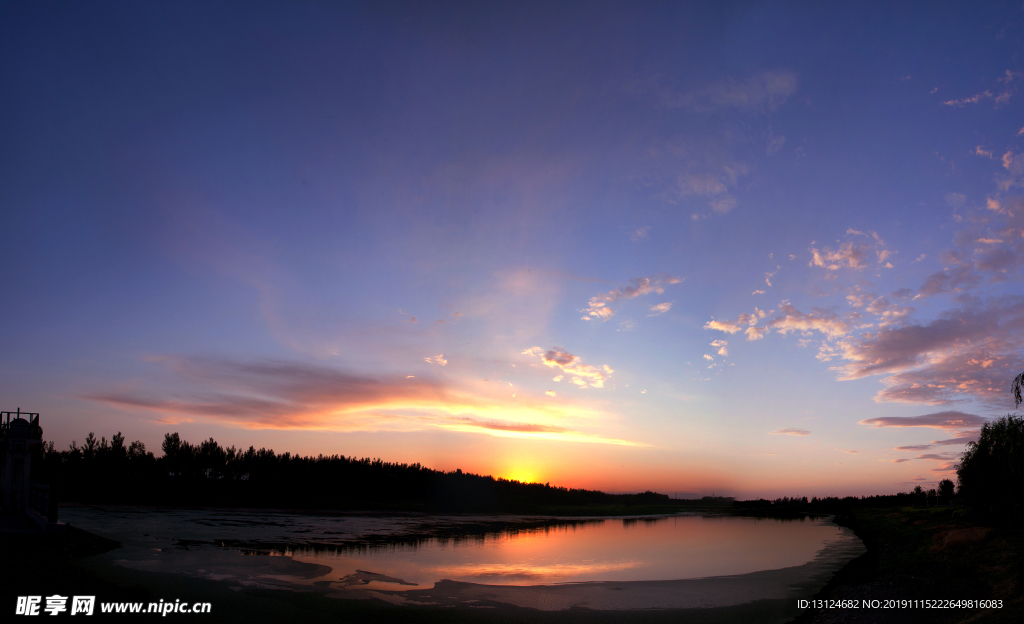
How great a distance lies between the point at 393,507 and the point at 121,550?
271 feet

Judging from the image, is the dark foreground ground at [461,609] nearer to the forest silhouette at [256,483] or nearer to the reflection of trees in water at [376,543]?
the reflection of trees in water at [376,543]

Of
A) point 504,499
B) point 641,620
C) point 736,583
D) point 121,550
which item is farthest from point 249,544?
point 504,499

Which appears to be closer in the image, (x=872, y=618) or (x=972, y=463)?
(x=872, y=618)

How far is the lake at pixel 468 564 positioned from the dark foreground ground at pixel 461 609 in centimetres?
136

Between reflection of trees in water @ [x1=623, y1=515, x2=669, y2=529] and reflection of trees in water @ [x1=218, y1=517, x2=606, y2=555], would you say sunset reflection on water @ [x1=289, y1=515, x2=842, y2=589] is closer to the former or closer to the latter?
reflection of trees in water @ [x1=218, y1=517, x2=606, y2=555]

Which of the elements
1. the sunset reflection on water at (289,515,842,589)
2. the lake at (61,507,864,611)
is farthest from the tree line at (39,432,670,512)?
the sunset reflection on water at (289,515,842,589)

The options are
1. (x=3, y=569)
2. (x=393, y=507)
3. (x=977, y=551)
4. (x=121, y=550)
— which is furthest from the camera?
(x=393, y=507)

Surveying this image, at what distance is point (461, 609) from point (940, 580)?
22.3 meters

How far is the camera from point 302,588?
75.7 ft

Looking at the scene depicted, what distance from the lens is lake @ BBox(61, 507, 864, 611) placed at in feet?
79.8

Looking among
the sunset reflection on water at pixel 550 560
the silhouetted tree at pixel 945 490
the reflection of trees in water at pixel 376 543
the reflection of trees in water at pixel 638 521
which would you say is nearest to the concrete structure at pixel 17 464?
the reflection of trees in water at pixel 376 543

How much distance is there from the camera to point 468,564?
110ft

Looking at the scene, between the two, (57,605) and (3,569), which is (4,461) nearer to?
(3,569)

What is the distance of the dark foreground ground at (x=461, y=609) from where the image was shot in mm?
16172
